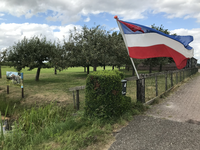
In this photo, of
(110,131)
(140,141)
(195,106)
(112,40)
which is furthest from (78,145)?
(112,40)

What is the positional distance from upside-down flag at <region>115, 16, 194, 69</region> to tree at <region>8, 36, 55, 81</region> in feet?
44.3

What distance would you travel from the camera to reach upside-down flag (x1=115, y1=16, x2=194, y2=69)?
5340 mm

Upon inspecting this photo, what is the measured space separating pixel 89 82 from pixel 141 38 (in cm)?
260

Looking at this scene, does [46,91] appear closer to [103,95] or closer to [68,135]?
[103,95]

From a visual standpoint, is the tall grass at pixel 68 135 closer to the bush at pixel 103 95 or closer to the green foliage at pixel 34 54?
the bush at pixel 103 95

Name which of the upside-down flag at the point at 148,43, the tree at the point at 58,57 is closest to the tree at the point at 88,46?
the tree at the point at 58,57

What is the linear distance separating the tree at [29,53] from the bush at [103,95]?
13856 millimetres

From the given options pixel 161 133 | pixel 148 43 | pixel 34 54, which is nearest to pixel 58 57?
pixel 34 54

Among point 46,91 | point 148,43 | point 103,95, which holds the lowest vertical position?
point 46,91

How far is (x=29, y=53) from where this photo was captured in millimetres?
17125

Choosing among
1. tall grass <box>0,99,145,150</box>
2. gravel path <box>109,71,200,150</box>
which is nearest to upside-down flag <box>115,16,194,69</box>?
gravel path <box>109,71,200,150</box>

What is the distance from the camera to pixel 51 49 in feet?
58.6

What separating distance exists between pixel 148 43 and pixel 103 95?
2697mm

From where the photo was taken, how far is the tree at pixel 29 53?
655 inches
